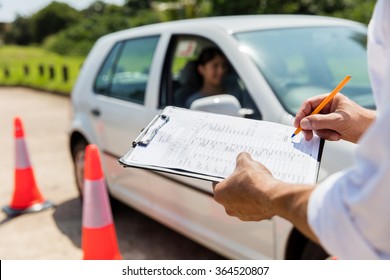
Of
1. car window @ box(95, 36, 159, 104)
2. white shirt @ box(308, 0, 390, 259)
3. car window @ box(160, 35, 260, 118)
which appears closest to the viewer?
white shirt @ box(308, 0, 390, 259)

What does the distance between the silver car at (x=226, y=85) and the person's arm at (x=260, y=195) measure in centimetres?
119

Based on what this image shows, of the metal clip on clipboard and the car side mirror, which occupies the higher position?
the metal clip on clipboard

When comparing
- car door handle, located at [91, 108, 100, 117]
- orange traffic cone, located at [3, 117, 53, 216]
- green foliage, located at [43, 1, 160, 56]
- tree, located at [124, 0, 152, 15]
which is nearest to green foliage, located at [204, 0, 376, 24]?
green foliage, located at [43, 1, 160, 56]

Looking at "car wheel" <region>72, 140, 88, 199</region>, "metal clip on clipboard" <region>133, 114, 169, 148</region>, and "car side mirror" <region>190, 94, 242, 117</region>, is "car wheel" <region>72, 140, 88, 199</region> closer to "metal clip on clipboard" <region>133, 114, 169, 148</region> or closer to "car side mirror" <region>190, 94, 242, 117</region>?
"car side mirror" <region>190, 94, 242, 117</region>

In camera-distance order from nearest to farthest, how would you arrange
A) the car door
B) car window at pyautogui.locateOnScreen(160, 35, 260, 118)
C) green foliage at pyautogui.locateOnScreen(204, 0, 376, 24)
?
car window at pyautogui.locateOnScreen(160, 35, 260, 118)
the car door
green foliage at pyautogui.locateOnScreen(204, 0, 376, 24)

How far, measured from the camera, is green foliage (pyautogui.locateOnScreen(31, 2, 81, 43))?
4653 centimetres

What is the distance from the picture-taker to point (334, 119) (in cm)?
155

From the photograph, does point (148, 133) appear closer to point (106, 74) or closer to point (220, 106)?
point (220, 106)

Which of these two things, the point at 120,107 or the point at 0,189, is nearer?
the point at 120,107

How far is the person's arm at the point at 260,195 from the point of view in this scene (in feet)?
3.59

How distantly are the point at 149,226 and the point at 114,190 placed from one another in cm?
45
